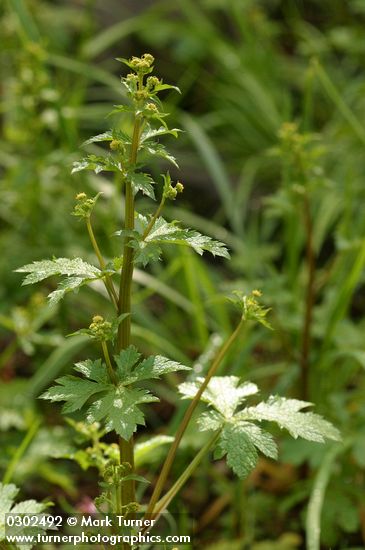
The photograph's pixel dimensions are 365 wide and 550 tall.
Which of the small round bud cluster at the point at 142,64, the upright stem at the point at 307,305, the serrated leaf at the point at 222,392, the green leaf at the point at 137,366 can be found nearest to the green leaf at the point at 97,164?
the small round bud cluster at the point at 142,64

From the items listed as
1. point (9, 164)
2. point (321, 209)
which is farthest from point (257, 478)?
point (9, 164)

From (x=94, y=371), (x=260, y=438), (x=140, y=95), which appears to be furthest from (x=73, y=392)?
(x=140, y=95)

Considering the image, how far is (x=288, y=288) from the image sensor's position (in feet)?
7.97

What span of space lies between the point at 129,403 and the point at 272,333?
48.3 inches

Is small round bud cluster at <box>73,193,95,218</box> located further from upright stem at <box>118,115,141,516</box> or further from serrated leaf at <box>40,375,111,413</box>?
serrated leaf at <box>40,375,111,413</box>

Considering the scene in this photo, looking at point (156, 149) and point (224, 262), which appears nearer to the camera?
point (156, 149)

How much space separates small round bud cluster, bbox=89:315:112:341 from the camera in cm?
107

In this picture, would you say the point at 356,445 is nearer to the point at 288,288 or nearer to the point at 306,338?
the point at 306,338

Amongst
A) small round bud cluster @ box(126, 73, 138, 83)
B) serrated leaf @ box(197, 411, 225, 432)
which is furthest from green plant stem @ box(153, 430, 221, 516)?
small round bud cluster @ box(126, 73, 138, 83)

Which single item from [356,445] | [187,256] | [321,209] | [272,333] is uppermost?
[321,209]

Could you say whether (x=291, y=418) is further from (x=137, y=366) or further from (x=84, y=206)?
(x=84, y=206)

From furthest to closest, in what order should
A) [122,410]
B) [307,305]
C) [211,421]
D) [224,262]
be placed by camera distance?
[224,262], [307,305], [211,421], [122,410]

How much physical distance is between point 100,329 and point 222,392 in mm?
266

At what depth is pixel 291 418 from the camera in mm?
1173
